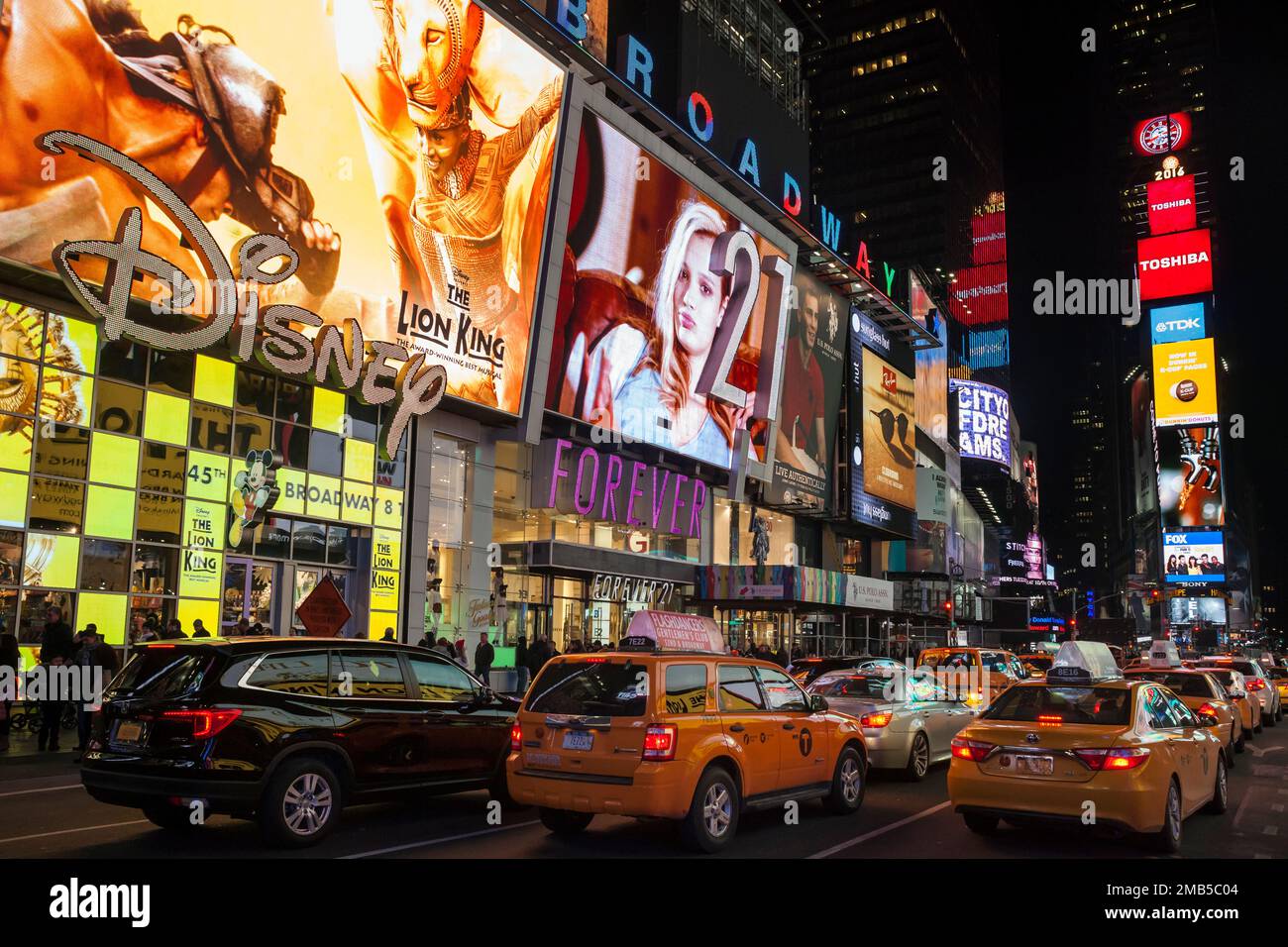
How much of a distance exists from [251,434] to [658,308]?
16670mm

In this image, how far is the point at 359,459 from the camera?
27.0 metres

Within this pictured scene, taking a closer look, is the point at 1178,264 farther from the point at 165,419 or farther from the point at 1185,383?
the point at 165,419

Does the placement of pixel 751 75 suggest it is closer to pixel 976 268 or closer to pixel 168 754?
pixel 168 754

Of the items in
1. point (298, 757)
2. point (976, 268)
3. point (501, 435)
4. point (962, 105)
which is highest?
point (962, 105)

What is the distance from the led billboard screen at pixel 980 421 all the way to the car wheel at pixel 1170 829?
93.9 metres

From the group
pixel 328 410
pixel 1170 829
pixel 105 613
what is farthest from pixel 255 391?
pixel 1170 829

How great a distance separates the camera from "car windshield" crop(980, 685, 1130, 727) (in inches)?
367

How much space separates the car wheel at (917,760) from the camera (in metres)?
13.7

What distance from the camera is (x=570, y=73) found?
30703mm

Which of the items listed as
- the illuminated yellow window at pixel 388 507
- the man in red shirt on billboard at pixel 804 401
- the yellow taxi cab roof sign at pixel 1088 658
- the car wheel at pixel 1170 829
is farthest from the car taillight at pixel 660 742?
the man in red shirt on billboard at pixel 804 401

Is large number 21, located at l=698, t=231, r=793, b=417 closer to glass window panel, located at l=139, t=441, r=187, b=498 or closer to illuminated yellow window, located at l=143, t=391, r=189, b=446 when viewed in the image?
illuminated yellow window, located at l=143, t=391, r=189, b=446

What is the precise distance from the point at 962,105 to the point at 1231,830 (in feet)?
462

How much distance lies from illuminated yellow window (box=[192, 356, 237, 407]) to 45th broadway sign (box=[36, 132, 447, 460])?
2.40ft
